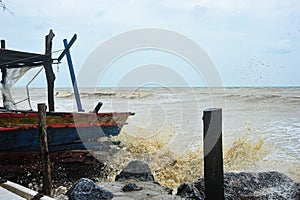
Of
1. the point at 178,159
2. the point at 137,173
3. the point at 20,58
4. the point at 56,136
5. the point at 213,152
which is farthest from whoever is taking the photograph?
the point at 178,159

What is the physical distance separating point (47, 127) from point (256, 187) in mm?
4776

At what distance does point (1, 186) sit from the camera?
4.25 meters

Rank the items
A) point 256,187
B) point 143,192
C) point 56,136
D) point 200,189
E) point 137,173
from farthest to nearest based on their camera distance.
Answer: point 56,136 < point 137,173 < point 143,192 < point 200,189 < point 256,187

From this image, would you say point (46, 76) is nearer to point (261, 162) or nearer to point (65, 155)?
point (65, 155)

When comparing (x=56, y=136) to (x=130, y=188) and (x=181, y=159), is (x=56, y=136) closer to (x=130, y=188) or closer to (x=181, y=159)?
(x=130, y=188)

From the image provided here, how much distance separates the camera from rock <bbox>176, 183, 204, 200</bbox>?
5.89 metres

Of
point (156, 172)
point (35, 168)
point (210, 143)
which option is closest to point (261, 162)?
point (156, 172)

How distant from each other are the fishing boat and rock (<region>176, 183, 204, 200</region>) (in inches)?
135

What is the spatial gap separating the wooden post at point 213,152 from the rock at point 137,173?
3603 mm

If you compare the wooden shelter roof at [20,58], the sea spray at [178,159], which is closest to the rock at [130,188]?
the sea spray at [178,159]

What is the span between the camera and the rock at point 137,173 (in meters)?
7.42

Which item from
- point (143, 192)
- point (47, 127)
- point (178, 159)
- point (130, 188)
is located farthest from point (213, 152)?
point (178, 159)

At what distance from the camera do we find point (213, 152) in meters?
3.79

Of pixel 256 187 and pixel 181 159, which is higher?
pixel 256 187
